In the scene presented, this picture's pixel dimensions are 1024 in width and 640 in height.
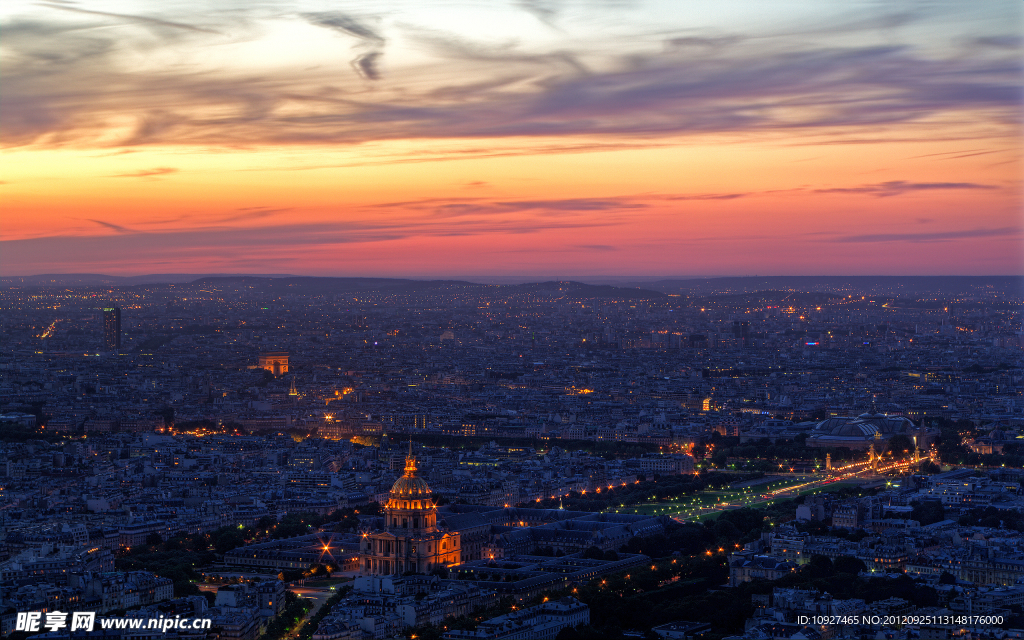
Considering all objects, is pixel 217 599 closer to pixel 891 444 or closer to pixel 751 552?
pixel 751 552

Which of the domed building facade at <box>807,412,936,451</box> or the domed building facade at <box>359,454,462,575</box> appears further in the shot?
the domed building facade at <box>807,412,936,451</box>

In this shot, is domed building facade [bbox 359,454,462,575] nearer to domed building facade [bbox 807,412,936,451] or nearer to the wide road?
the wide road

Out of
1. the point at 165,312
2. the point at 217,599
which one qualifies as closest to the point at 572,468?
the point at 217,599

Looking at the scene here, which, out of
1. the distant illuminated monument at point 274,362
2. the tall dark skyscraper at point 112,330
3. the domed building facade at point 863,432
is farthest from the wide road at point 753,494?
the tall dark skyscraper at point 112,330

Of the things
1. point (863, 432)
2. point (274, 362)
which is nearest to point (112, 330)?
point (274, 362)

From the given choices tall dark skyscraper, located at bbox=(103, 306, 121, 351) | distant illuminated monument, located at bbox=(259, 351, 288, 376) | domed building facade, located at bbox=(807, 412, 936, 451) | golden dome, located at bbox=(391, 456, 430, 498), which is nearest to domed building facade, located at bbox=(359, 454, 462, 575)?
golden dome, located at bbox=(391, 456, 430, 498)

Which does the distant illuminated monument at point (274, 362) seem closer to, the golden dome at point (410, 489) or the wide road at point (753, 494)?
the wide road at point (753, 494)

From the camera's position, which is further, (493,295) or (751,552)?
(493,295)
